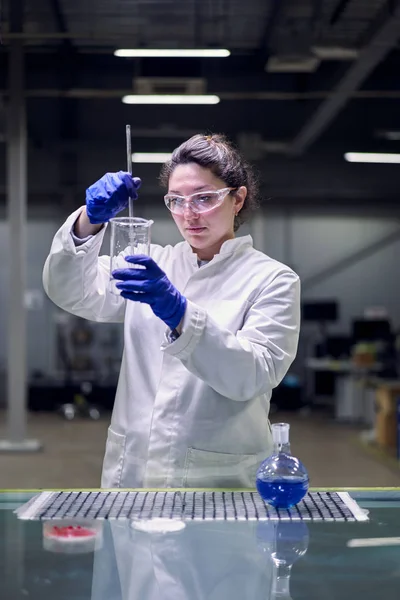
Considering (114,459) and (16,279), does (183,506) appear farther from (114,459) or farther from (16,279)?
(16,279)

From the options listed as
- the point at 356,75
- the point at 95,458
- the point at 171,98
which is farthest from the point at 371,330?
the point at 95,458

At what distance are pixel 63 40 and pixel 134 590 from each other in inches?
257

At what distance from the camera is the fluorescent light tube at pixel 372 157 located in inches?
388

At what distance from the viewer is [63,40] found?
6922 mm

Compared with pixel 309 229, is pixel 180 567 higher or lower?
lower

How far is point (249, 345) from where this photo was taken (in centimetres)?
149

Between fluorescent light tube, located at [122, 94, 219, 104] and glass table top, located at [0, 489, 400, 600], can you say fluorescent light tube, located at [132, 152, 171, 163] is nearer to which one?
fluorescent light tube, located at [122, 94, 219, 104]

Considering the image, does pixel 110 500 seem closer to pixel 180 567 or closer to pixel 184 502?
pixel 184 502

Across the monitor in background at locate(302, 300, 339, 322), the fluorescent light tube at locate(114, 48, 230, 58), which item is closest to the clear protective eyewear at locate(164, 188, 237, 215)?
the fluorescent light tube at locate(114, 48, 230, 58)

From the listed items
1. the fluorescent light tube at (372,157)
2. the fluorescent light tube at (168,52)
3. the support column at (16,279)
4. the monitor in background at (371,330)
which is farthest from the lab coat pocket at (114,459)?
the fluorescent light tube at (372,157)

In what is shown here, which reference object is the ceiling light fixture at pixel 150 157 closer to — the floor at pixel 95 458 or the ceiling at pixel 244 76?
the ceiling at pixel 244 76

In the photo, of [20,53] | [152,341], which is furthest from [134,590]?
[20,53]

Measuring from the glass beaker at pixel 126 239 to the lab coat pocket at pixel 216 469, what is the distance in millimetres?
384

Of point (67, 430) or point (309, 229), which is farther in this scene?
point (309, 229)
